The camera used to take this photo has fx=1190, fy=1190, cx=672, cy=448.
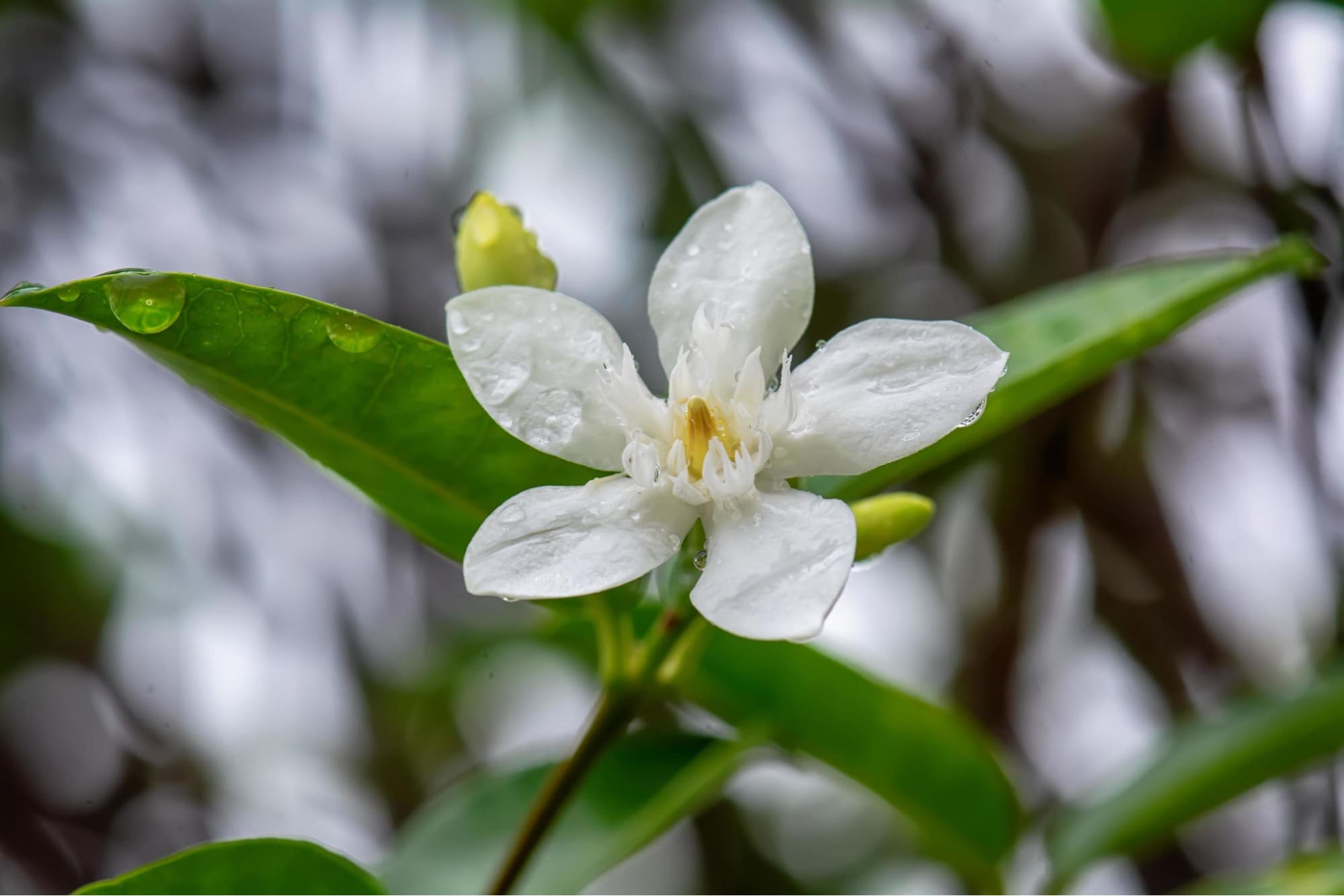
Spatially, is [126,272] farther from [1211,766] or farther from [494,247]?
[1211,766]

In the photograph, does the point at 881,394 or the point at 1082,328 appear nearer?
the point at 881,394

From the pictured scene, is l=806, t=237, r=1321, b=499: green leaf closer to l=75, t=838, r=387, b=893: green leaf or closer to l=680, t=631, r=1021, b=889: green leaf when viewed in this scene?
l=680, t=631, r=1021, b=889: green leaf

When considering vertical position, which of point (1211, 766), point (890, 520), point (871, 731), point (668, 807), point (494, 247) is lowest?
point (1211, 766)

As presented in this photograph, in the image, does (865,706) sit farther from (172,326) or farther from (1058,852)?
(172,326)

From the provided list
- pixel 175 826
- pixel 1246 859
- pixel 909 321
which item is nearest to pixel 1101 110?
pixel 1246 859

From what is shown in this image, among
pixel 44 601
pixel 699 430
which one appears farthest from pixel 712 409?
pixel 44 601

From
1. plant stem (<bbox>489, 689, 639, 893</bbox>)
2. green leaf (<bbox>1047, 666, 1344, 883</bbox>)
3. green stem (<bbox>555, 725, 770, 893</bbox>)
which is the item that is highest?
plant stem (<bbox>489, 689, 639, 893</bbox>)

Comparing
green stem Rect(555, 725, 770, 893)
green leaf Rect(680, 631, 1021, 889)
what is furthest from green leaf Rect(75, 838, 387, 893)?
green leaf Rect(680, 631, 1021, 889)
